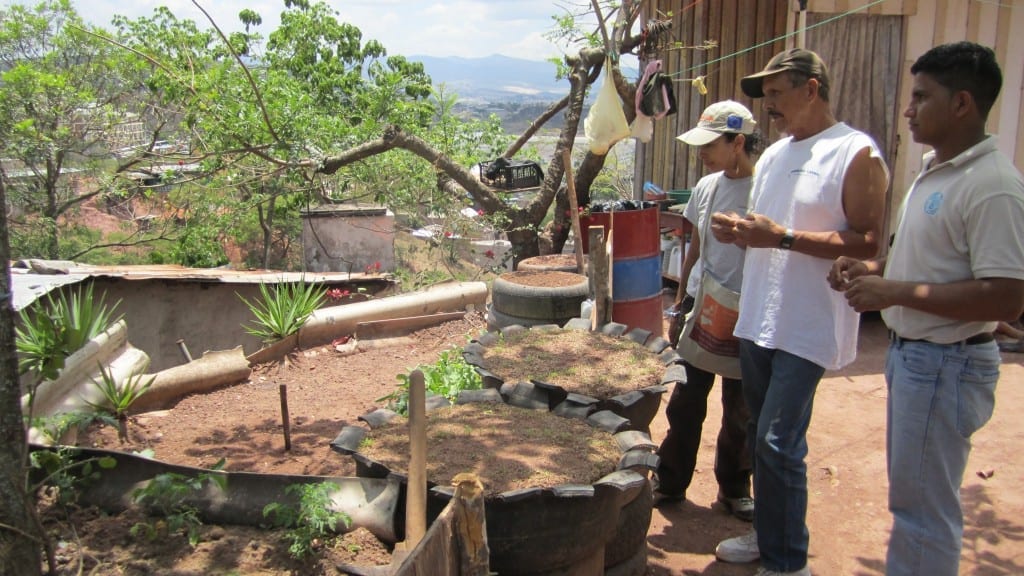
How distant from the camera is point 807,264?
266 centimetres

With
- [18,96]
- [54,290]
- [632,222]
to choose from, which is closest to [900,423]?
[632,222]

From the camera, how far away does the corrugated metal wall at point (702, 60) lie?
8.10m

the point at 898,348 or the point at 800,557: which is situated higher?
the point at 898,348

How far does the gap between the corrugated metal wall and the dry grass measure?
190 inches

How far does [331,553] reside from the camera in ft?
8.49

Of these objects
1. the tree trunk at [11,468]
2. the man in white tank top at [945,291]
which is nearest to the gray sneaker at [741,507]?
the man in white tank top at [945,291]

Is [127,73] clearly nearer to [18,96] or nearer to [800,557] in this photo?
[18,96]

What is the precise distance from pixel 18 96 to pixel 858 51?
41.9 ft

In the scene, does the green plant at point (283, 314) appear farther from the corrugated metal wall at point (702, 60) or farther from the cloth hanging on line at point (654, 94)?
the corrugated metal wall at point (702, 60)

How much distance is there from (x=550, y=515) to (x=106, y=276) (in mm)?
5547

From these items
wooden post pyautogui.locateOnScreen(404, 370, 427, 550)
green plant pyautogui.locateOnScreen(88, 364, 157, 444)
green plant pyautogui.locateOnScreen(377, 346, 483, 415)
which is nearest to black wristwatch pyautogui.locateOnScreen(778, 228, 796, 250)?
wooden post pyautogui.locateOnScreen(404, 370, 427, 550)

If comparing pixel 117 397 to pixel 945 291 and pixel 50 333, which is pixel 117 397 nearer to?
pixel 50 333

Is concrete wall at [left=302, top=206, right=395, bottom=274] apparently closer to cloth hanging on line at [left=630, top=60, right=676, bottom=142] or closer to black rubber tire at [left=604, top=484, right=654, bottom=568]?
cloth hanging on line at [left=630, top=60, right=676, bottom=142]

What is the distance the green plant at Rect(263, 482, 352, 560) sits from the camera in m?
2.58
